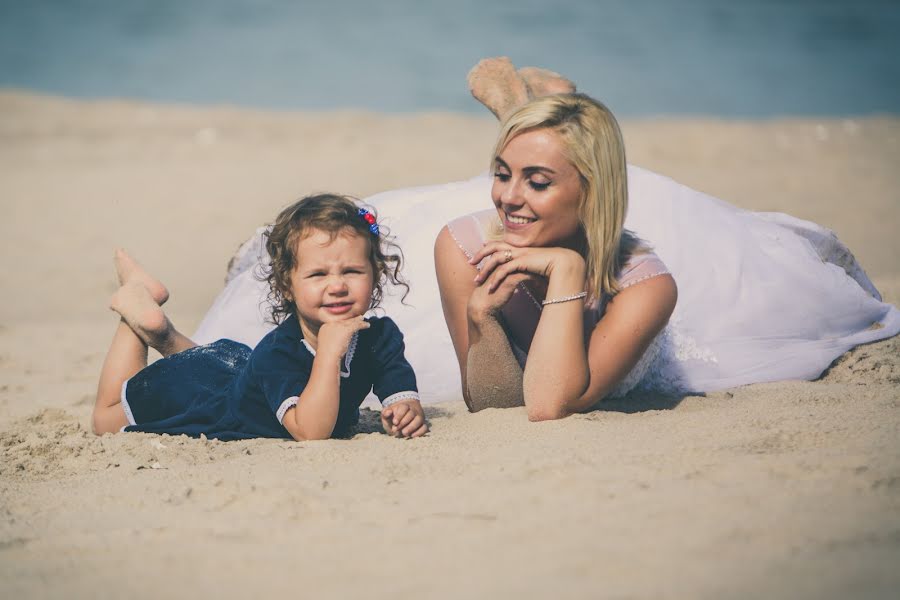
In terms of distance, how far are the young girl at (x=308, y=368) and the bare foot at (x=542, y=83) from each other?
1977 mm

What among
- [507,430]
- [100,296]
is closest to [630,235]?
[507,430]

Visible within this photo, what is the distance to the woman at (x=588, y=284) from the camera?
10.8 ft

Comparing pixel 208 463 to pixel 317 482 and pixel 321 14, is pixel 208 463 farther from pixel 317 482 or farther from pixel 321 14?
pixel 321 14

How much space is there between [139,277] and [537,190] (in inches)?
71.4

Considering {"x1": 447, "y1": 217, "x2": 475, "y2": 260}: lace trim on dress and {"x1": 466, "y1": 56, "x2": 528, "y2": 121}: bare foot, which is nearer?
{"x1": 447, "y1": 217, "x2": 475, "y2": 260}: lace trim on dress

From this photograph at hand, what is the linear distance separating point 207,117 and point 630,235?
12.1 meters

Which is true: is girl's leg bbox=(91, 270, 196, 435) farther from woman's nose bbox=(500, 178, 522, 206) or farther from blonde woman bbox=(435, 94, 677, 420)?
woman's nose bbox=(500, 178, 522, 206)

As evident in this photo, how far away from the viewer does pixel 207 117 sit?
48.1 ft

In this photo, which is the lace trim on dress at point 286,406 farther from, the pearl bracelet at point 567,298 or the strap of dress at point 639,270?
the strap of dress at point 639,270

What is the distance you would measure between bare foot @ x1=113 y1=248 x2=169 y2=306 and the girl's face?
3.40ft

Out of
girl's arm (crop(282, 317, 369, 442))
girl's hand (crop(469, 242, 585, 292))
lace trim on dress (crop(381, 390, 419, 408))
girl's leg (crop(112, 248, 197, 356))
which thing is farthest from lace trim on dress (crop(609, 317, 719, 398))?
girl's leg (crop(112, 248, 197, 356))

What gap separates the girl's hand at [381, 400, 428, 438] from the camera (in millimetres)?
3248

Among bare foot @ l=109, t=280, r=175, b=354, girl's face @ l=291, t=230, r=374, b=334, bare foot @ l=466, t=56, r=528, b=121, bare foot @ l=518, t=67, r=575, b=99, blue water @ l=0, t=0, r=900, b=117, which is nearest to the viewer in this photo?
girl's face @ l=291, t=230, r=374, b=334

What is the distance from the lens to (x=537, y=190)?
10.9ft
